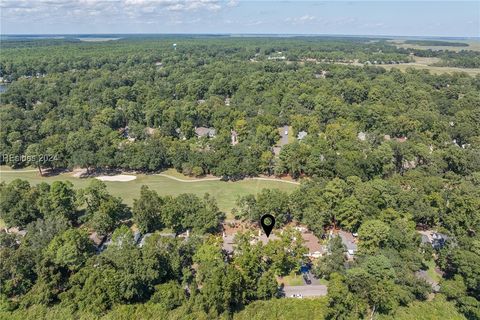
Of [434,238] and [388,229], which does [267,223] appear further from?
[434,238]

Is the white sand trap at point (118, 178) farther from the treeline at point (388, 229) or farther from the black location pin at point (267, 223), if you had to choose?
the black location pin at point (267, 223)

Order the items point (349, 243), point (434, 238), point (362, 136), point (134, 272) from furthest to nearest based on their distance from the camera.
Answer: point (362, 136), point (434, 238), point (349, 243), point (134, 272)

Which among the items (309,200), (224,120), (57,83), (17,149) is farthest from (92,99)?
(309,200)

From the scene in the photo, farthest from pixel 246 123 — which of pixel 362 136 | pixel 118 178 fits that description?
pixel 118 178

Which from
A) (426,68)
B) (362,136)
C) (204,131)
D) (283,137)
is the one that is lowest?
(283,137)

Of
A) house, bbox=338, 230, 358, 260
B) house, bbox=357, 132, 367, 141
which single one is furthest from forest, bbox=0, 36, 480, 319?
house, bbox=338, 230, 358, 260

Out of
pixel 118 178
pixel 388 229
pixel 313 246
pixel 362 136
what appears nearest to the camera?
pixel 388 229

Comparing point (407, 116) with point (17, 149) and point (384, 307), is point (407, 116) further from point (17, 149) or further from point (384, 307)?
point (17, 149)
